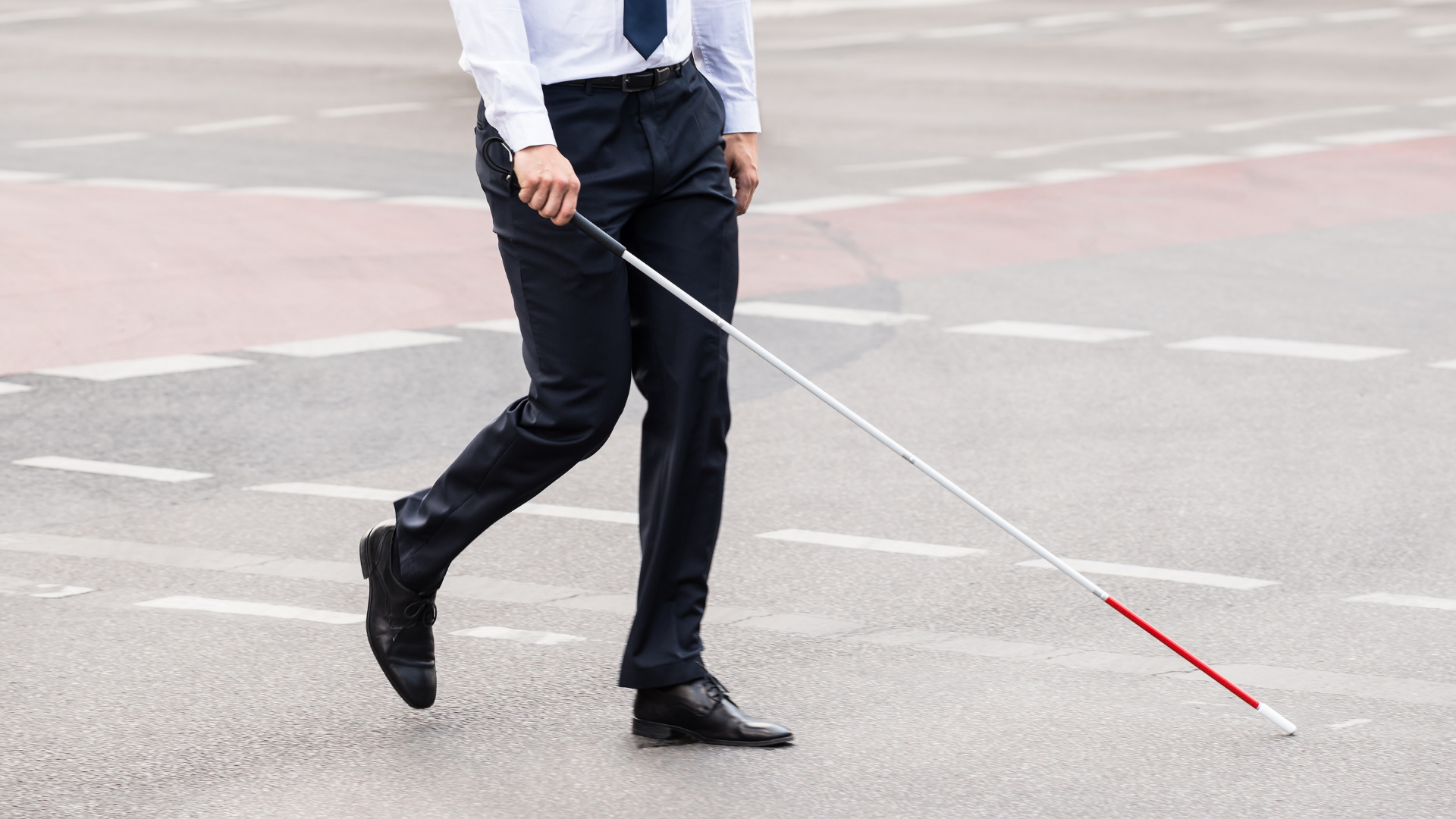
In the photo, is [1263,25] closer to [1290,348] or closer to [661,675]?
[1290,348]

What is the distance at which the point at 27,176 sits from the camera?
1338 centimetres

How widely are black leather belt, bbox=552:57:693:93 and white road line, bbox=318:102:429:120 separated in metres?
12.9

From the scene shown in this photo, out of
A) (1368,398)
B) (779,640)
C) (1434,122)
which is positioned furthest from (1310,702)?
(1434,122)

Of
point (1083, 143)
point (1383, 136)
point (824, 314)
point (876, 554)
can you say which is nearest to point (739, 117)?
point (876, 554)

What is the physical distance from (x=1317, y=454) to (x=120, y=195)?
7.70 m

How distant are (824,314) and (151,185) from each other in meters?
5.22

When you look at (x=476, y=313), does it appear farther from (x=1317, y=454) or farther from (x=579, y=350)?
(x=579, y=350)

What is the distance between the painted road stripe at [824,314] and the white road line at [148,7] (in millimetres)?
19307

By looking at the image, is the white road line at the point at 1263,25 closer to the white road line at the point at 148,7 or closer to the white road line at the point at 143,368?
the white road line at the point at 148,7

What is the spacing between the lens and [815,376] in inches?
329

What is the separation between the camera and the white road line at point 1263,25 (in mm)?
25719

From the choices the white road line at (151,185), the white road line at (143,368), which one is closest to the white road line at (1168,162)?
the white road line at (151,185)

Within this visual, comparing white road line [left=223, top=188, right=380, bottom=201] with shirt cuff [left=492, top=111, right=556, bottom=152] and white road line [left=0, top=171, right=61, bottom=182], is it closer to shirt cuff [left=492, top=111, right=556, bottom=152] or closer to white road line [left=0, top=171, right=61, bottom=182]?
white road line [left=0, top=171, right=61, bottom=182]

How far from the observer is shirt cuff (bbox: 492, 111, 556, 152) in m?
4.21
